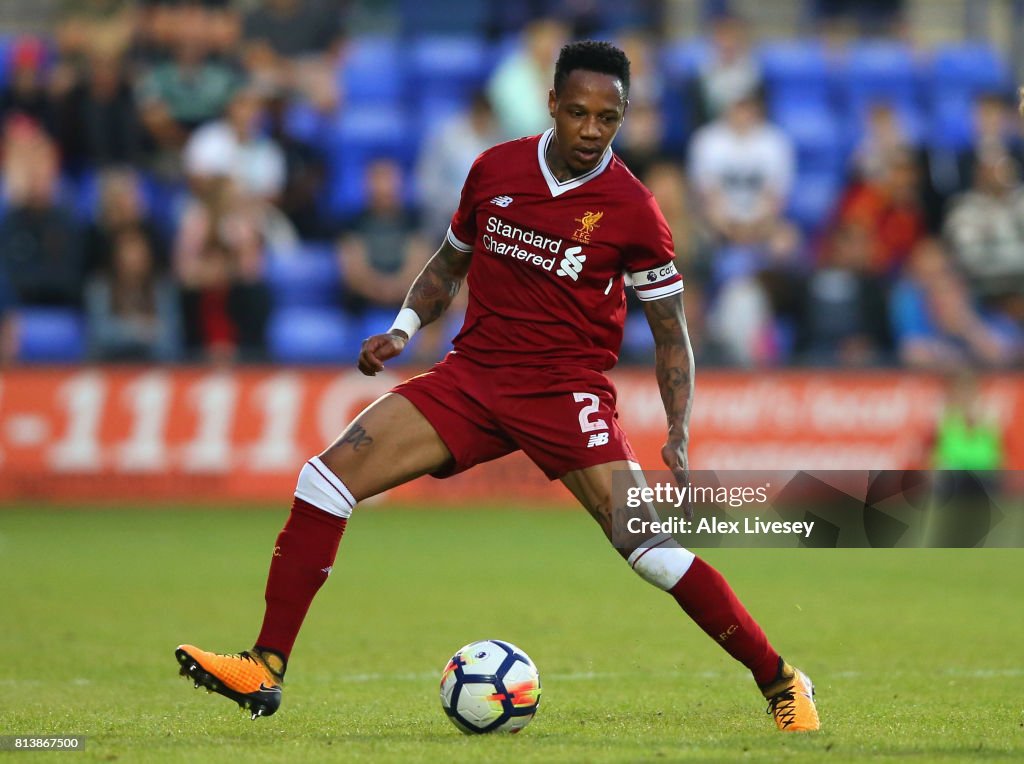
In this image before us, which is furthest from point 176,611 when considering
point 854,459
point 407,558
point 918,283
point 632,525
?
point 918,283

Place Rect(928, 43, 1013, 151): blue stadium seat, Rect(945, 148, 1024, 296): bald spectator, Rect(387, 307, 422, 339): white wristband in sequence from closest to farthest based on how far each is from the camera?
Rect(387, 307, 422, 339): white wristband < Rect(945, 148, 1024, 296): bald spectator < Rect(928, 43, 1013, 151): blue stadium seat

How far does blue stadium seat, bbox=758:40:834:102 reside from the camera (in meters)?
20.5

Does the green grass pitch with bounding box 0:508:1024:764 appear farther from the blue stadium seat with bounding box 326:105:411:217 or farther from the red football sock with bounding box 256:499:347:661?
the blue stadium seat with bounding box 326:105:411:217

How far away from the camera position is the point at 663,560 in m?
6.07

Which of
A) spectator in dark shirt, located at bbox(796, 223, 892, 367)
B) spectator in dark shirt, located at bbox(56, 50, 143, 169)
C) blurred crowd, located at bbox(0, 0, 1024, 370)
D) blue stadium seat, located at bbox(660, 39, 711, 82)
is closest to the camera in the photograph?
blurred crowd, located at bbox(0, 0, 1024, 370)

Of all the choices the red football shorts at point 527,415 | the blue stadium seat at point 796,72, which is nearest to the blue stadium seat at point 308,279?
the blue stadium seat at point 796,72

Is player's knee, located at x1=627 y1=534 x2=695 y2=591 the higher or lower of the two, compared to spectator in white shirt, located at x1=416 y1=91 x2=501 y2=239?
lower

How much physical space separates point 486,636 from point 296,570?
2.63 metres

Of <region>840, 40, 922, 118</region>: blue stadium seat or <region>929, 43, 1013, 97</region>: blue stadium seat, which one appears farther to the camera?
<region>929, 43, 1013, 97</region>: blue stadium seat

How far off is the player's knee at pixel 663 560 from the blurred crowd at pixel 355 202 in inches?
395

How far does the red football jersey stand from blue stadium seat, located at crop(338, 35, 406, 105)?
13.7 m

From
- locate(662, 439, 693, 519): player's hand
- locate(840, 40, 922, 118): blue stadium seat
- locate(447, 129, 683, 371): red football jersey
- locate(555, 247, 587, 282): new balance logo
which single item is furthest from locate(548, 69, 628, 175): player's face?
locate(840, 40, 922, 118): blue stadium seat

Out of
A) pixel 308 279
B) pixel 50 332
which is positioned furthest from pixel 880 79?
pixel 50 332

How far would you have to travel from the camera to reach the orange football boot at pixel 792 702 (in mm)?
6062
